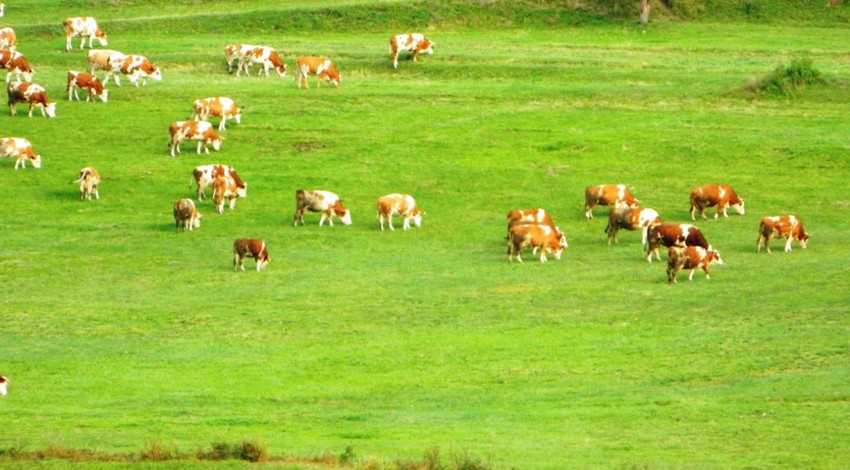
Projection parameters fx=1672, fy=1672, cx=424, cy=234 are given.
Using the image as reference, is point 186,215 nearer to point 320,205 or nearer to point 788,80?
point 320,205

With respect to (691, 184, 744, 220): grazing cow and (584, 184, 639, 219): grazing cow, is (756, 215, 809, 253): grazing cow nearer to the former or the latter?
(691, 184, 744, 220): grazing cow

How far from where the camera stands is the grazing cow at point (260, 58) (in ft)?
216

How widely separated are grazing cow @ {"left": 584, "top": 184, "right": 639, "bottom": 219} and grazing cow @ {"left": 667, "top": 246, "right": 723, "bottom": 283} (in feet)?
25.7

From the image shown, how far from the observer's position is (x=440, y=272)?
40844mm

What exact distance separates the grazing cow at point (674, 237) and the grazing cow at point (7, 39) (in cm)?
3486

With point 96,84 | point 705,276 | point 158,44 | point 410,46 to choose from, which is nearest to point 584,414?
point 705,276

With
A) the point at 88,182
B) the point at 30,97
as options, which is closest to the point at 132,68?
the point at 30,97

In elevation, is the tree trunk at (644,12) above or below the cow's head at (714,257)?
above

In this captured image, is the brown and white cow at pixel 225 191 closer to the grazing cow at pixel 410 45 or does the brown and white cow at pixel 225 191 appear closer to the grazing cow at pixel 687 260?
the grazing cow at pixel 687 260

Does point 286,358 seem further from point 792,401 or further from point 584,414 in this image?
point 792,401

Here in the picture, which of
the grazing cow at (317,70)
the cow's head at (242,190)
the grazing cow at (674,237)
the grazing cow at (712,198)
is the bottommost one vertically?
the cow's head at (242,190)

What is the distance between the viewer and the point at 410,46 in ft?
224

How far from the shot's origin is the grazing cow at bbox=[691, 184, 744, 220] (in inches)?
1865

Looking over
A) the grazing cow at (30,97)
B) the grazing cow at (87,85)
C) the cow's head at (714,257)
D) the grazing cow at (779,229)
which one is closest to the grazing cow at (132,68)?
the grazing cow at (87,85)
